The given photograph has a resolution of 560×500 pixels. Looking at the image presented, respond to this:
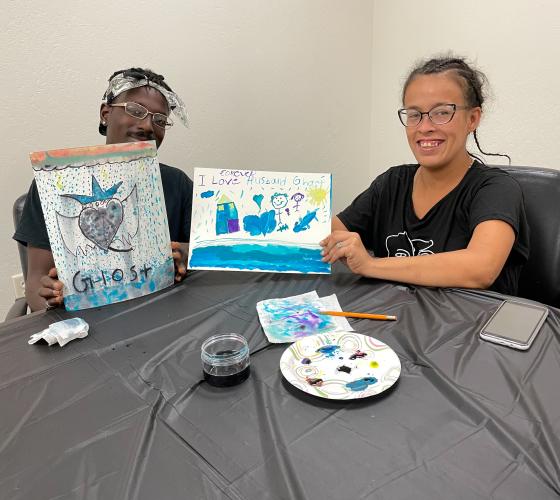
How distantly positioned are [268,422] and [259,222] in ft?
2.09

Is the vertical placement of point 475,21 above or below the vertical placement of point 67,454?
above

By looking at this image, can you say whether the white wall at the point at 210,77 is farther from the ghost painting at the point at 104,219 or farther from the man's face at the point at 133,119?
the ghost painting at the point at 104,219

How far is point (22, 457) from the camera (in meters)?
0.57

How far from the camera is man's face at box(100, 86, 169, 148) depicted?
1.21m

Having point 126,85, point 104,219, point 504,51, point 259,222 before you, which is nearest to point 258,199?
point 259,222

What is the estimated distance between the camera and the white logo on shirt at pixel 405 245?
47.7 inches

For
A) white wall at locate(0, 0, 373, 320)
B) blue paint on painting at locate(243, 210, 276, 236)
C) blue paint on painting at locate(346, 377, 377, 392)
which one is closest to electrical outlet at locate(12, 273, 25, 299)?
white wall at locate(0, 0, 373, 320)

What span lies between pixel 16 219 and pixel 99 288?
0.44 meters

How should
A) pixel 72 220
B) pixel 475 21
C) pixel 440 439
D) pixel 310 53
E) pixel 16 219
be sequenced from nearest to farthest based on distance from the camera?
pixel 440 439 < pixel 72 220 < pixel 16 219 < pixel 475 21 < pixel 310 53

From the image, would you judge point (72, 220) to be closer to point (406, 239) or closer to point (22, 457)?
point (22, 457)

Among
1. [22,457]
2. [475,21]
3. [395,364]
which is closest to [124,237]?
[22,457]

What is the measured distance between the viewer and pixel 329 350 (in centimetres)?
78

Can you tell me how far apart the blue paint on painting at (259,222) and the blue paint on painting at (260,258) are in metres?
0.04

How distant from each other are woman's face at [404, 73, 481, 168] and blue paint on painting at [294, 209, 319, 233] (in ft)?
1.14
